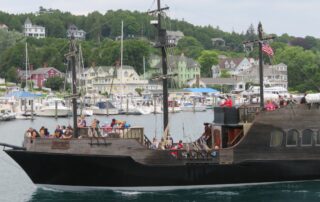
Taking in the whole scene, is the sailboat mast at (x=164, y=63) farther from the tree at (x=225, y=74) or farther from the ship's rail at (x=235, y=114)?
the tree at (x=225, y=74)

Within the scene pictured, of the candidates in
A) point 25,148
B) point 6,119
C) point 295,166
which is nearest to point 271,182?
point 295,166

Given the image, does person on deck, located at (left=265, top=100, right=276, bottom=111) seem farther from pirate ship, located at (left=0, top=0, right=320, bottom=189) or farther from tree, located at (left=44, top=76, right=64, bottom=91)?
tree, located at (left=44, top=76, right=64, bottom=91)

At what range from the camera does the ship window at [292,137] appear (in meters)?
33.3

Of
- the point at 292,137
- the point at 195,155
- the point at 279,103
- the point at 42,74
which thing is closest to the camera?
the point at 195,155

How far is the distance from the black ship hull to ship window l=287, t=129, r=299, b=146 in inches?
32.6

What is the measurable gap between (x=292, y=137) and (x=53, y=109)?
72201 millimetres

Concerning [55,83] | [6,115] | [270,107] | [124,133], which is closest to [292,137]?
[270,107]

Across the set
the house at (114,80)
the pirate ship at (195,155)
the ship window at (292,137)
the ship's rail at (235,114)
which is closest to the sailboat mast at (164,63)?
the pirate ship at (195,155)

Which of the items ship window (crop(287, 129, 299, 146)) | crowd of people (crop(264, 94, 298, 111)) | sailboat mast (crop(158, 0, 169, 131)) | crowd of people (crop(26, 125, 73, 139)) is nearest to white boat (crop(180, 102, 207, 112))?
crowd of people (crop(264, 94, 298, 111))

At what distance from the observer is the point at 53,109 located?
336ft

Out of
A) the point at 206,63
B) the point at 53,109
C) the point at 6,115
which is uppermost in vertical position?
the point at 206,63

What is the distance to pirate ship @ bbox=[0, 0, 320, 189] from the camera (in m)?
31.4

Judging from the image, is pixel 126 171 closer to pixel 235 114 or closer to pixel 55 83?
pixel 235 114

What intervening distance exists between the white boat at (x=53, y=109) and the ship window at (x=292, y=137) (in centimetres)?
6901
